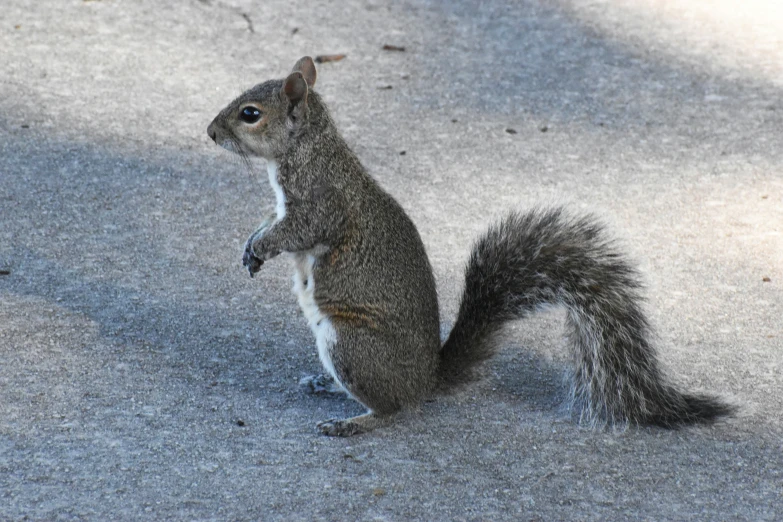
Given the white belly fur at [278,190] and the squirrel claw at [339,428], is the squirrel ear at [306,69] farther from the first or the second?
the squirrel claw at [339,428]

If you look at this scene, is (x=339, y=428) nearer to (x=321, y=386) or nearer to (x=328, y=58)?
(x=321, y=386)

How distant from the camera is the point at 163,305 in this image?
11.1 feet

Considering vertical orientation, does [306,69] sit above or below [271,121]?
above

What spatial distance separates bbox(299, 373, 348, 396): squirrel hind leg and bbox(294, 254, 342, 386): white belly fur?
0.25 feet

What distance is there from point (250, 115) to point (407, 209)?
141 cm

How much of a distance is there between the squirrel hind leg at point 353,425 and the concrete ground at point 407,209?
0.13 ft

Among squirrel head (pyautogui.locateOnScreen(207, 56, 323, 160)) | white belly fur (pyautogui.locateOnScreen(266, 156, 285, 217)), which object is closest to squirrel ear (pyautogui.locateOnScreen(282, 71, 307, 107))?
squirrel head (pyautogui.locateOnScreen(207, 56, 323, 160))

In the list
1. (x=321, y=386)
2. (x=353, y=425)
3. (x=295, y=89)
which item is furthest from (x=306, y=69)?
(x=353, y=425)

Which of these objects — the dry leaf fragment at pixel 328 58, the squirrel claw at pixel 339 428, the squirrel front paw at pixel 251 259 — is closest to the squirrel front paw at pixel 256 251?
the squirrel front paw at pixel 251 259

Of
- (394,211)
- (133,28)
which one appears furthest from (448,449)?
(133,28)

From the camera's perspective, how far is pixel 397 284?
2.81 m

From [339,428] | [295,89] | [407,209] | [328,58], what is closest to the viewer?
[339,428]

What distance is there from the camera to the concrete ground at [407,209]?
252 cm

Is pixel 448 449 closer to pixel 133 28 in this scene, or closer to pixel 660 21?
pixel 133 28
